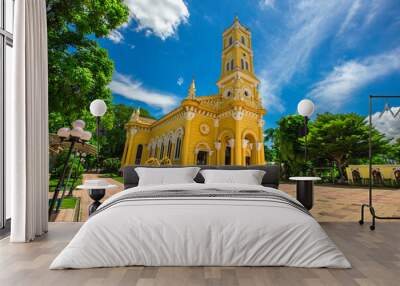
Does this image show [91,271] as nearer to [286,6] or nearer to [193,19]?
[193,19]

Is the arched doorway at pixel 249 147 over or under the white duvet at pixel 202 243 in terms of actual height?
over

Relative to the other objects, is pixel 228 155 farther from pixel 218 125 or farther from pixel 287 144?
pixel 287 144

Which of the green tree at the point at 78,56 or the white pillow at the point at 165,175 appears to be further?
the green tree at the point at 78,56

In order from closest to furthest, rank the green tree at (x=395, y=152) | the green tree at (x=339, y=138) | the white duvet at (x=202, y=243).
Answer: the white duvet at (x=202, y=243)
the green tree at (x=395, y=152)
the green tree at (x=339, y=138)

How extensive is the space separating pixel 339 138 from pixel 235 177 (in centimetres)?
429

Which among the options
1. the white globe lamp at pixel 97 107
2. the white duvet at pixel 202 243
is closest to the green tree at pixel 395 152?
the white duvet at pixel 202 243

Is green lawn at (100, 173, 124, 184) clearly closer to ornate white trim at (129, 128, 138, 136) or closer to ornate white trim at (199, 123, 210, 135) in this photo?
ornate white trim at (129, 128, 138, 136)

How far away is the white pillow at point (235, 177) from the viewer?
3.04 meters

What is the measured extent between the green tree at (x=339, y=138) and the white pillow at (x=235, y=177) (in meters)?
3.26

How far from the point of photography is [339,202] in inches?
166

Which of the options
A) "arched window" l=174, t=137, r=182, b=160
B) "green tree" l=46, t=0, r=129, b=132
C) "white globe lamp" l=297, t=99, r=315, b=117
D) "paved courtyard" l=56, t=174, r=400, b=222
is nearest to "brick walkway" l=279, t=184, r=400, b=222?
"paved courtyard" l=56, t=174, r=400, b=222

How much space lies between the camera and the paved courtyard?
3.52 m

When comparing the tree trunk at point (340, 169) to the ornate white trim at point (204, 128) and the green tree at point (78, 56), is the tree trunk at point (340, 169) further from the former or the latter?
the green tree at point (78, 56)

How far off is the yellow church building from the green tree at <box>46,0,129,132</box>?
29.1 inches
